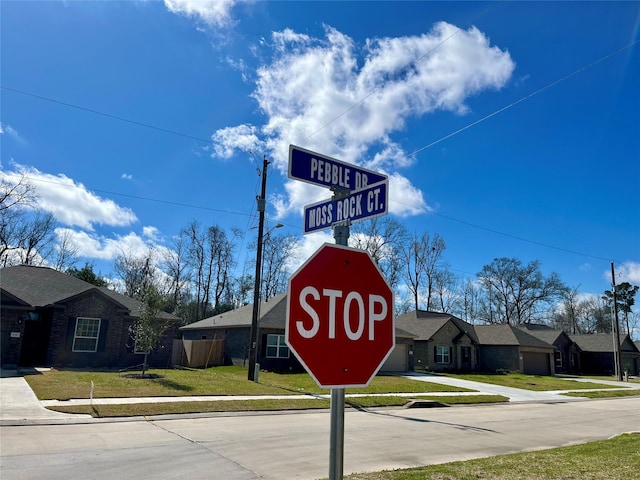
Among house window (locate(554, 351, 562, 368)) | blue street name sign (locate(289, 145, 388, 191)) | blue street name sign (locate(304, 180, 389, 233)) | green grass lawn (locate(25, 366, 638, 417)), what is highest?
blue street name sign (locate(289, 145, 388, 191))

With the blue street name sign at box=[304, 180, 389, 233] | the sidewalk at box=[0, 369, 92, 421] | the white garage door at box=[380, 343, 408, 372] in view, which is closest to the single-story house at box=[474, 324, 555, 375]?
the white garage door at box=[380, 343, 408, 372]

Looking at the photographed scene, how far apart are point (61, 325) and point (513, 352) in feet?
120

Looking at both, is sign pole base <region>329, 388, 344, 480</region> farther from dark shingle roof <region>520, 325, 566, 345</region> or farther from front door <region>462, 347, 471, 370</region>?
dark shingle roof <region>520, 325, 566, 345</region>

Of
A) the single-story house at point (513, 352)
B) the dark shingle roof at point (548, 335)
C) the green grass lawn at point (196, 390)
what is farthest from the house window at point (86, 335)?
the dark shingle roof at point (548, 335)

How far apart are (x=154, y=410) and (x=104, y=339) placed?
14.2m

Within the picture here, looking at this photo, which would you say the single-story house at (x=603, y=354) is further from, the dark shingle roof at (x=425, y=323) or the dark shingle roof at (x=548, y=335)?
the dark shingle roof at (x=425, y=323)

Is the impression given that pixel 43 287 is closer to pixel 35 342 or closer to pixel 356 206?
pixel 35 342

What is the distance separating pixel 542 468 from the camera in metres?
7.44

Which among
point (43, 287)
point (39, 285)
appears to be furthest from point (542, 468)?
point (39, 285)

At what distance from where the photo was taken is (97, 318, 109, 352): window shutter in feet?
84.3

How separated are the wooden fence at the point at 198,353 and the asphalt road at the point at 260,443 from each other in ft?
55.3

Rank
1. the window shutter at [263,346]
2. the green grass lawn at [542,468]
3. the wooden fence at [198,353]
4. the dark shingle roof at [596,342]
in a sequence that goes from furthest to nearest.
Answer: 1. the dark shingle roof at [596,342]
2. the wooden fence at [198,353]
3. the window shutter at [263,346]
4. the green grass lawn at [542,468]

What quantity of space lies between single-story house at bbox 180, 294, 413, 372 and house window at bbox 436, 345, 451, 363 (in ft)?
16.0

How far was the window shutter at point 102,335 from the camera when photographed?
25.7m
